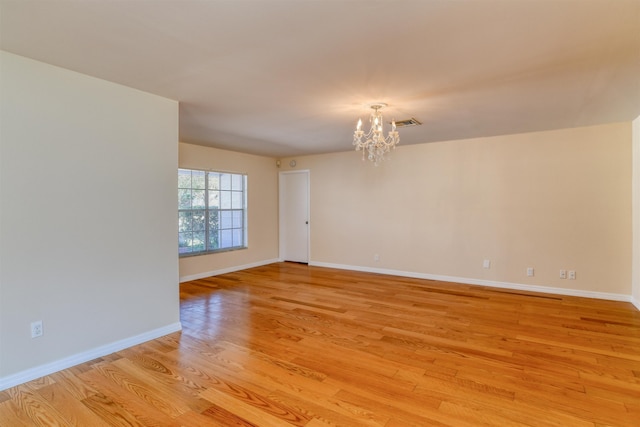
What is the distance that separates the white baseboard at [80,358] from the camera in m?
2.22

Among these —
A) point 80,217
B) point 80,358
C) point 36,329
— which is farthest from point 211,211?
point 36,329

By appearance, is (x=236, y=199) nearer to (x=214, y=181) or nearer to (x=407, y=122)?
(x=214, y=181)

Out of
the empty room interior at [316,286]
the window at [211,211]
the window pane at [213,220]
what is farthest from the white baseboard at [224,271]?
the window pane at [213,220]

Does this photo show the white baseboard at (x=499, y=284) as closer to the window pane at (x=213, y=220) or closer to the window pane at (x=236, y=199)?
the window pane at (x=236, y=199)

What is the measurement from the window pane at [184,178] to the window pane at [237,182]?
94 centimetres

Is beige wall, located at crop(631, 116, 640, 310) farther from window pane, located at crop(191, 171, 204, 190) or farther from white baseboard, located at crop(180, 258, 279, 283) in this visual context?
window pane, located at crop(191, 171, 204, 190)

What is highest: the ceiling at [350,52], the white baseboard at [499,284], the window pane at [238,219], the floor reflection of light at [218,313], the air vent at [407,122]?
the ceiling at [350,52]

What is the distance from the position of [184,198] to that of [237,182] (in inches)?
46.7

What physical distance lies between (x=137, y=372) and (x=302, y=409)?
1.35 meters

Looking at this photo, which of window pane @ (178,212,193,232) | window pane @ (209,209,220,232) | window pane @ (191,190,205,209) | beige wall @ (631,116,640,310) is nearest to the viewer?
beige wall @ (631,116,640,310)

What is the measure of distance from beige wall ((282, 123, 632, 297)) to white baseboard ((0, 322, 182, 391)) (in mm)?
3752

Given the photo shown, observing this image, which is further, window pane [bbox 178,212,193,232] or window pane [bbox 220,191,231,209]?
window pane [bbox 220,191,231,209]

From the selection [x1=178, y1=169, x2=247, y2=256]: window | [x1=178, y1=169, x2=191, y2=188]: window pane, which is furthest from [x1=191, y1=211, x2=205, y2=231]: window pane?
[x1=178, y1=169, x2=191, y2=188]: window pane

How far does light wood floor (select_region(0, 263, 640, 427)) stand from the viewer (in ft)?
6.26
